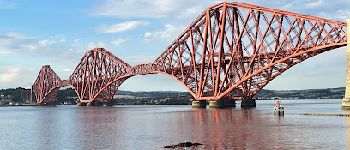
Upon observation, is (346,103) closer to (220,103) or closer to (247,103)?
(220,103)

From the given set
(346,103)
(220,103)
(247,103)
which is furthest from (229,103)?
(346,103)

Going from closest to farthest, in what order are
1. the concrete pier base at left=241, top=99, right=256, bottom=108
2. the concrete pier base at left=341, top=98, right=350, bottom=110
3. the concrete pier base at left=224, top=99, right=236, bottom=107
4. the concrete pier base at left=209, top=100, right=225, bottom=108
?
the concrete pier base at left=341, top=98, right=350, bottom=110 → the concrete pier base at left=209, top=100, right=225, bottom=108 → the concrete pier base at left=224, top=99, right=236, bottom=107 → the concrete pier base at left=241, top=99, right=256, bottom=108

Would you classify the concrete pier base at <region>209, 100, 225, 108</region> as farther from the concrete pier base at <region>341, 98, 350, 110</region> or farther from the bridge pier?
the concrete pier base at <region>341, 98, 350, 110</region>

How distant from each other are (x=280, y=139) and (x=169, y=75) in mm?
104298

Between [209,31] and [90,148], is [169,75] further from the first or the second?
[90,148]

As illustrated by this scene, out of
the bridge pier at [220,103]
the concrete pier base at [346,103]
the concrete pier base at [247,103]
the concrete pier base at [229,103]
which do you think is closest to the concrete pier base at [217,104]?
the bridge pier at [220,103]

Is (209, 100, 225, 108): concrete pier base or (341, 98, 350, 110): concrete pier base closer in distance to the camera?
(341, 98, 350, 110): concrete pier base

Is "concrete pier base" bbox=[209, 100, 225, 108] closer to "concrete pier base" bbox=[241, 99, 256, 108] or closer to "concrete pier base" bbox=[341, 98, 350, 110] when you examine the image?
"concrete pier base" bbox=[241, 99, 256, 108]

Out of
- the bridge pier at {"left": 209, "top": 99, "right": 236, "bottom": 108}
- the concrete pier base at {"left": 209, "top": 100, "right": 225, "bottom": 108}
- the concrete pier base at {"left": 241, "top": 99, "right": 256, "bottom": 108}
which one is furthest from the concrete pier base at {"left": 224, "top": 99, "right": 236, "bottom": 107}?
the concrete pier base at {"left": 209, "top": 100, "right": 225, "bottom": 108}

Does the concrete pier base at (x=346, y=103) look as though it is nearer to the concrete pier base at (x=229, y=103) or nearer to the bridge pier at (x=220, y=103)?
the bridge pier at (x=220, y=103)

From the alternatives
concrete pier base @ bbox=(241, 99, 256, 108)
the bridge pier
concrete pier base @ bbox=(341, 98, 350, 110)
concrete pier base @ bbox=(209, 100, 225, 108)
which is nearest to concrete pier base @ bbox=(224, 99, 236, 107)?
the bridge pier

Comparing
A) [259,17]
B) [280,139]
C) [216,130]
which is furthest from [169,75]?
[280,139]

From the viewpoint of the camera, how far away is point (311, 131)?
5331 centimetres

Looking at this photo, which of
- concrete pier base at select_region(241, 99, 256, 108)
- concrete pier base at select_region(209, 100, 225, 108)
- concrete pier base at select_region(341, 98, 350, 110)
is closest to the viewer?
concrete pier base at select_region(341, 98, 350, 110)
